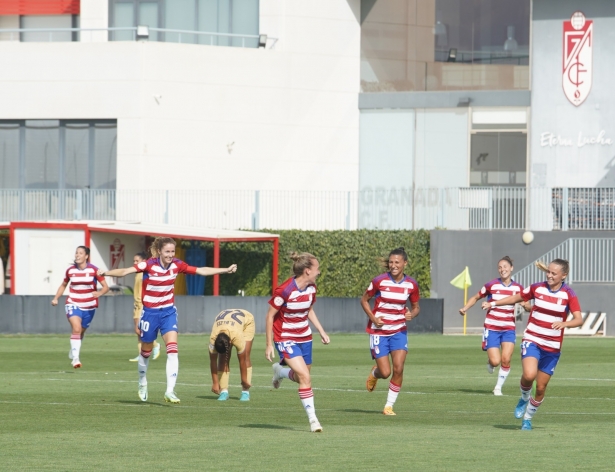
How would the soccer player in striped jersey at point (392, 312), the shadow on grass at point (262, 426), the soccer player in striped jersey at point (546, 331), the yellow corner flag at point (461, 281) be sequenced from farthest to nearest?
1. the yellow corner flag at point (461, 281)
2. the soccer player in striped jersey at point (392, 312)
3. the shadow on grass at point (262, 426)
4. the soccer player in striped jersey at point (546, 331)

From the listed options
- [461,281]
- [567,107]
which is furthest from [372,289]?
[567,107]

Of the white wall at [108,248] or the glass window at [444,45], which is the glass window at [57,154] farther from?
the glass window at [444,45]

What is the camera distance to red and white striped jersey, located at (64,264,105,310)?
66.8ft

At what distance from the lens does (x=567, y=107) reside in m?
42.7

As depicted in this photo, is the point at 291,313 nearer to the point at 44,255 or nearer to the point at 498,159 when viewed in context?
the point at 44,255

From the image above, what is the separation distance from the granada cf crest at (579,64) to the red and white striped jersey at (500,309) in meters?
26.6

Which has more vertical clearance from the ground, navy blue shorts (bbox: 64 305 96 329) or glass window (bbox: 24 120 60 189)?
glass window (bbox: 24 120 60 189)

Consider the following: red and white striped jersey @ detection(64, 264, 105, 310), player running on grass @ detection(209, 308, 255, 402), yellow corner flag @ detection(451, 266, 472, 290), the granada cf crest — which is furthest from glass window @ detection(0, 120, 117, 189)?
player running on grass @ detection(209, 308, 255, 402)

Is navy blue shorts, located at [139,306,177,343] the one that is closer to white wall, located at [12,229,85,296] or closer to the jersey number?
the jersey number

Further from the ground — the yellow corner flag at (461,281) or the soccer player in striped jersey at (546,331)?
the soccer player in striped jersey at (546,331)

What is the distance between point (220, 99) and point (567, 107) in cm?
1252

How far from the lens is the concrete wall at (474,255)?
38.6 m

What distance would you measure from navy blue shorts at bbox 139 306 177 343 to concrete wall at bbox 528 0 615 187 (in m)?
30.0

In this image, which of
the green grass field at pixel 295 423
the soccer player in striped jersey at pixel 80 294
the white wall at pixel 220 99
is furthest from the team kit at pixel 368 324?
the white wall at pixel 220 99
